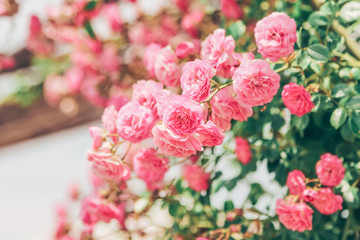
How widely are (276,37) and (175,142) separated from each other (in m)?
0.31

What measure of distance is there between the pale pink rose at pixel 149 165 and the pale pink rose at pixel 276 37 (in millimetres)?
379

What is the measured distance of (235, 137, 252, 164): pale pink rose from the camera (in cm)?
120

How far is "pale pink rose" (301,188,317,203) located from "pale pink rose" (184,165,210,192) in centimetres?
35

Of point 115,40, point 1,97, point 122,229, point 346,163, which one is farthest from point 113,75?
point 346,163

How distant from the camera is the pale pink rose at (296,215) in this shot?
97 cm

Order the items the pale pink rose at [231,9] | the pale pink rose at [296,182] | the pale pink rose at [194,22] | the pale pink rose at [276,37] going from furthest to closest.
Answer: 1. the pale pink rose at [194,22]
2. the pale pink rose at [231,9]
3. the pale pink rose at [296,182]
4. the pale pink rose at [276,37]

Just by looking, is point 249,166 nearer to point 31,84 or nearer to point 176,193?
point 176,193

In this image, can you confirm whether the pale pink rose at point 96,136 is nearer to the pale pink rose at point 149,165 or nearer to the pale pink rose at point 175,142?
the pale pink rose at point 149,165

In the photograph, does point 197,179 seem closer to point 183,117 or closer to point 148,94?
point 148,94

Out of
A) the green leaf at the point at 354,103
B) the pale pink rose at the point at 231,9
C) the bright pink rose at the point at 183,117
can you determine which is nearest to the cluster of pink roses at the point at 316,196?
the green leaf at the point at 354,103

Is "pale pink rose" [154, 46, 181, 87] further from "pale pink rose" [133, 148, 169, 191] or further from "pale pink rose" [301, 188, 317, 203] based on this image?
"pale pink rose" [301, 188, 317, 203]

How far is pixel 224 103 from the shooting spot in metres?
0.90

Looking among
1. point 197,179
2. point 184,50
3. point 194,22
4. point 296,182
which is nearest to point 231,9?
point 194,22

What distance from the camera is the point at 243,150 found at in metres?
1.21
